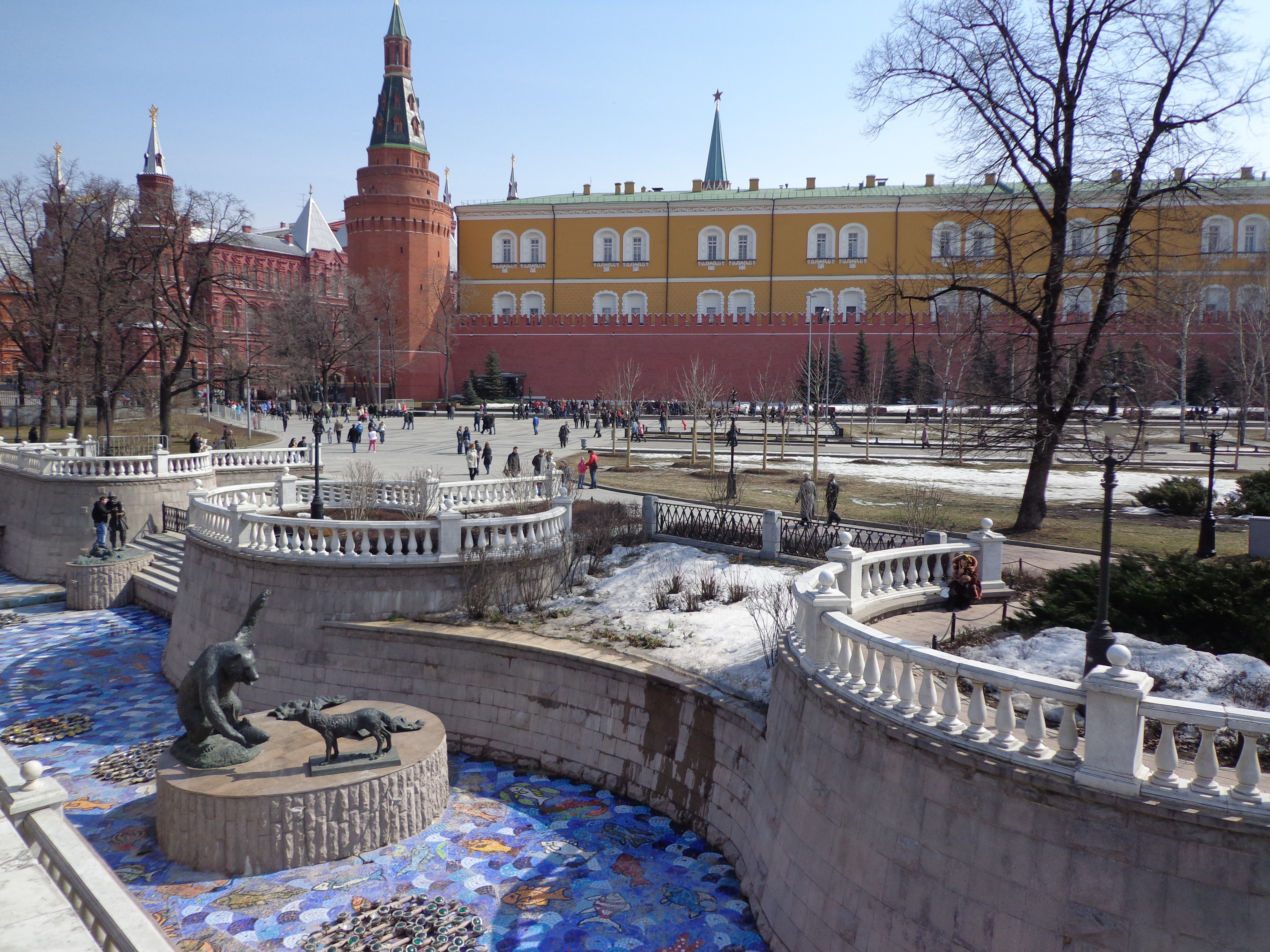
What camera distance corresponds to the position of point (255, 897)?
299 inches

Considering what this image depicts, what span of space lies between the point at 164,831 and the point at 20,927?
17.6 feet

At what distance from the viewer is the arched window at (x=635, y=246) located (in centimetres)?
5403

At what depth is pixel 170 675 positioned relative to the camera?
531 inches

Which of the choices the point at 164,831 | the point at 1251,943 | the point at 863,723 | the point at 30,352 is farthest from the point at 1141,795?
the point at 30,352

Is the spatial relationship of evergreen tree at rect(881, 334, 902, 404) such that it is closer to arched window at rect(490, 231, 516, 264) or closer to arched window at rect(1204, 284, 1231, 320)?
arched window at rect(1204, 284, 1231, 320)

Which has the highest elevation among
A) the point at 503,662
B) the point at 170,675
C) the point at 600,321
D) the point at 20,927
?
the point at 600,321

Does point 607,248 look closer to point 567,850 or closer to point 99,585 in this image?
point 99,585

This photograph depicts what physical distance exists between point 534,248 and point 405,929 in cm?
5153

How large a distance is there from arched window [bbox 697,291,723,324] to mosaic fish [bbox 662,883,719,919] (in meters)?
47.1

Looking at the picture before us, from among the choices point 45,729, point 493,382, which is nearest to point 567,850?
point 45,729

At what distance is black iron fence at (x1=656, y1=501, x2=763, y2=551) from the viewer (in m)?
13.8

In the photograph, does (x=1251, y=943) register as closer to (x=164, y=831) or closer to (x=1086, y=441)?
(x=1086, y=441)

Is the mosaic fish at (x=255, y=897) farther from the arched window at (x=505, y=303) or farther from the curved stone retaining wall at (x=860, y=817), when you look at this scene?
the arched window at (x=505, y=303)

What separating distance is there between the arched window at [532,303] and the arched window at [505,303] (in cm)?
52
